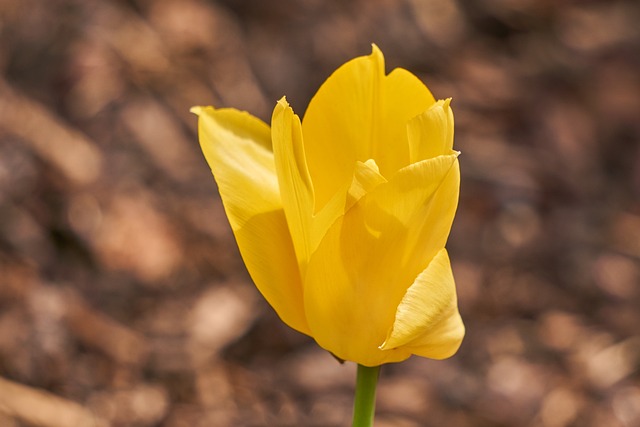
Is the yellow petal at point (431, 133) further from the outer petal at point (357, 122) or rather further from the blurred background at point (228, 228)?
the blurred background at point (228, 228)

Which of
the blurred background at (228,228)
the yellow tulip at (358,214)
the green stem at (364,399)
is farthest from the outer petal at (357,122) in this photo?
the blurred background at (228,228)

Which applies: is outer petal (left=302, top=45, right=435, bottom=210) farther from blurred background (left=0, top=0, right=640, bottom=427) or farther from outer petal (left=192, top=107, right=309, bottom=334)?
blurred background (left=0, top=0, right=640, bottom=427)

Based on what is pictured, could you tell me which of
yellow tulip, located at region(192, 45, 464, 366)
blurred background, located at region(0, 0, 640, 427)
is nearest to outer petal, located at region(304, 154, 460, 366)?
yellow tulip, located at region(192, 45, 464, 366)

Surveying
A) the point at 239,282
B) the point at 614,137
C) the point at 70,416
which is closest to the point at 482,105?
the point at 614,137

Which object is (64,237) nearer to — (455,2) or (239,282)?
(239,282)

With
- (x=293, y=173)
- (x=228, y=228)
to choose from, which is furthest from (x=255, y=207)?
(x=228, y=228)

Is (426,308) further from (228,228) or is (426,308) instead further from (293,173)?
(228,228)

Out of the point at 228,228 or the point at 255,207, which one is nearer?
the point at 255,207
